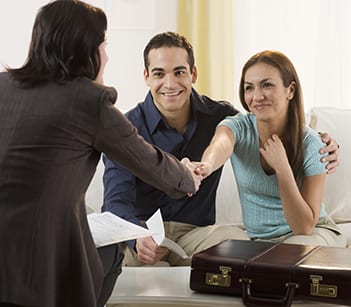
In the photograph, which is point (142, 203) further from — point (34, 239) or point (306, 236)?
point (34, 239)

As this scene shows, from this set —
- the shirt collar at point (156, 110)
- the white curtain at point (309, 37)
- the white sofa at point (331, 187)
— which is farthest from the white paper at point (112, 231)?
the white curtain at point (309, 37)

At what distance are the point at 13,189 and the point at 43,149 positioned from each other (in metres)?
0.10

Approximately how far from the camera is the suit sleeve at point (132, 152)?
154 cm

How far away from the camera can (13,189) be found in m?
1.49

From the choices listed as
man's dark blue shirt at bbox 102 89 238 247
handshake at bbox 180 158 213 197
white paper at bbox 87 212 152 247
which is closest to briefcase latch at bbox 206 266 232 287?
white paper at bbox 87 212 152 247

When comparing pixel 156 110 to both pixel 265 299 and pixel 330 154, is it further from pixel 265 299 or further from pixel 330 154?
pixel 265 299

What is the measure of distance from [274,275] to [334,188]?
1029mm

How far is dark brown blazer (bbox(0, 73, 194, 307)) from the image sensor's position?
4.87ft

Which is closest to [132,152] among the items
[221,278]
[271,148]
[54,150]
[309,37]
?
[54,150]

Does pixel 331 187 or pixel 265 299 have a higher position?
pixel 331 187

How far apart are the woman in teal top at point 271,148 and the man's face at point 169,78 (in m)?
0.18

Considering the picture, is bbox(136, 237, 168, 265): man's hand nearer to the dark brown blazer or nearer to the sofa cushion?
the dark brown blazer

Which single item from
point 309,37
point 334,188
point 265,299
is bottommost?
point 265,299

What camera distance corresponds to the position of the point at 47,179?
1.49m
